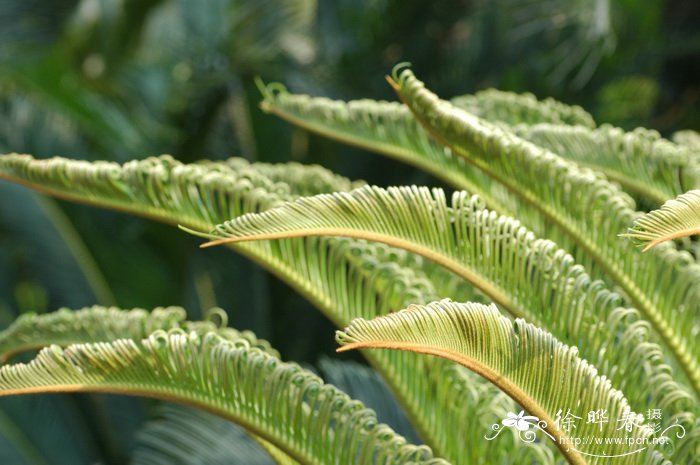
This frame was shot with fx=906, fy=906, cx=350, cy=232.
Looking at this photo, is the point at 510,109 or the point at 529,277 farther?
the point at 510,109

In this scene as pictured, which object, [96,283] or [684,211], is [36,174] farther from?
[96,283]

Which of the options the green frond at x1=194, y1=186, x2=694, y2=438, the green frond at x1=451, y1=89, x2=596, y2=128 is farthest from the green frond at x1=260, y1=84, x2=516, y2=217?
the green frond at x1=194, y1=186, x2=694, y2=438

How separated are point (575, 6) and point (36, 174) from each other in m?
3.56

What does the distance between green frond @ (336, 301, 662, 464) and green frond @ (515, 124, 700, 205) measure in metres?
0.90

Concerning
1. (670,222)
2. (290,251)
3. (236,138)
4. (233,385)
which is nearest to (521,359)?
(670,222)

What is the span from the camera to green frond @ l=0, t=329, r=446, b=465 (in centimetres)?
165

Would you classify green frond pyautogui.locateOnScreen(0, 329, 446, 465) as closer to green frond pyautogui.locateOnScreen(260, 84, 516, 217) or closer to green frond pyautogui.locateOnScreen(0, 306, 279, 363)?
green frond pyautogui.locateOnScreen(0, 306, 279, 363)

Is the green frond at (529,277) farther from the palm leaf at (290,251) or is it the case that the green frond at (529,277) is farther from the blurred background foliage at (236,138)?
the blurred background foliage at (236,138)

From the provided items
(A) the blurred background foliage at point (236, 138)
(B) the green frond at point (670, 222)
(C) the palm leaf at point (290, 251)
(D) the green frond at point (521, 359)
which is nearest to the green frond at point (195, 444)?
(A) the blurred background foliage at point (236, 138)

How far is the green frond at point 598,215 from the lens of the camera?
1882 mm

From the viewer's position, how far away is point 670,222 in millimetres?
1354

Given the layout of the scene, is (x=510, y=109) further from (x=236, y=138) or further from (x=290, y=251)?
(x=236, y=138)

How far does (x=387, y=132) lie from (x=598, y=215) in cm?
66

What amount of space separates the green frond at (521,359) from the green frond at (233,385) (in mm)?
351
